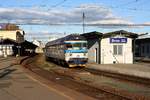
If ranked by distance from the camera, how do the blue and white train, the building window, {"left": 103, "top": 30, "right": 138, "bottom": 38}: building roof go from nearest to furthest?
the blue and white train → {"left": 103, "top": 30, "right": 138, "bottom": 38}: building roof → the building window

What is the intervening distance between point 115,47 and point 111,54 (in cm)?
96

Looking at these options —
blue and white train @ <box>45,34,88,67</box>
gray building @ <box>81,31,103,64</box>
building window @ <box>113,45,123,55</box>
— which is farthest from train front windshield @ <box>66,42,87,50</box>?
building window @ <box>113,45,123,55</box>

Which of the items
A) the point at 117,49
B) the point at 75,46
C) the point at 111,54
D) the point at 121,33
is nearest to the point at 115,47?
the point at 117,49

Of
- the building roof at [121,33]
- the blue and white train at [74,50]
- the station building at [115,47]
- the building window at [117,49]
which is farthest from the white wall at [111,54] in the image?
the blue and white train at [74,50]

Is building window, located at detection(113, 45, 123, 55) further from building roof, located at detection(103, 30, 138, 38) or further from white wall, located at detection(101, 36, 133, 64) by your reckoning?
building roof, located at detection(103, 30, 138, 38)

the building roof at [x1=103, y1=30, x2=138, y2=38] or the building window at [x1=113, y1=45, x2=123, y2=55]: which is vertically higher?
the building roof at [x1=103, y1=30, x2=138, y2=38]

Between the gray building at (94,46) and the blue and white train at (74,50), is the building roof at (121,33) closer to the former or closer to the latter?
the gray building at (94,46)

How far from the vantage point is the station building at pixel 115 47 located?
139 ft

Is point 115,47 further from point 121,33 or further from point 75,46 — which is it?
point 75,46

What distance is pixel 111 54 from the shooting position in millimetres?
42812

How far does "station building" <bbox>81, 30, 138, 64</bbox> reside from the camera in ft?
139

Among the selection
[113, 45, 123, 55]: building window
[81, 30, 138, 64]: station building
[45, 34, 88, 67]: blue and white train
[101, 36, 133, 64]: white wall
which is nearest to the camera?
[45, 34, 88, 67]: blue and white train

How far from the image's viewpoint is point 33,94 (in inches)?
589

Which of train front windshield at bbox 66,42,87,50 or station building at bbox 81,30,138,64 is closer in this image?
train front windshield at bbox 66,42,87,50
